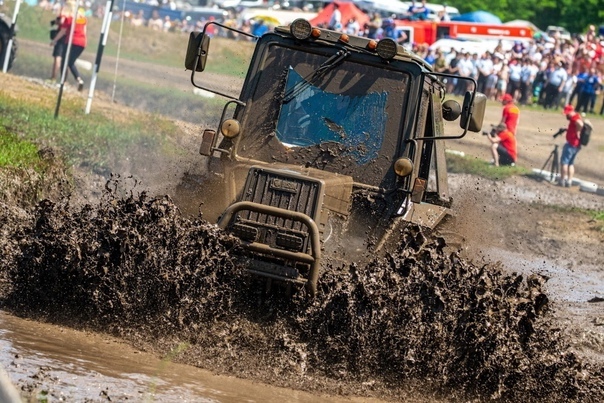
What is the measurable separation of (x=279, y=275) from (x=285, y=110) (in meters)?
1.81

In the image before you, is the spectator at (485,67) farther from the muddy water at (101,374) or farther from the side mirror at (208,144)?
the muddy water at (101,374)

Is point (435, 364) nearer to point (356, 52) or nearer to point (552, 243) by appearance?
point (356, 52)

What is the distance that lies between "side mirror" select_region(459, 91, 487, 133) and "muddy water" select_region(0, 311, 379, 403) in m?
2.07

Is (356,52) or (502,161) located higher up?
(356,52)

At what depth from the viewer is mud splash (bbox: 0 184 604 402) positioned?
6688mm

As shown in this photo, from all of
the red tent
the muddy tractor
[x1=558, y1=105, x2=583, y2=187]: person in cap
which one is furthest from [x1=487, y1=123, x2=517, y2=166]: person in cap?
the muddy tractor

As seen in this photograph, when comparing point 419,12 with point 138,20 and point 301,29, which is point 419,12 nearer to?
point 138,20

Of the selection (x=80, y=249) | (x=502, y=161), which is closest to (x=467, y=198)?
(x=80, y=249)

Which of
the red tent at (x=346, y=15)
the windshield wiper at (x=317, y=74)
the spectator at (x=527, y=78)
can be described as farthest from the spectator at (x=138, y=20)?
the windshield wiper at (x=317, y=74)

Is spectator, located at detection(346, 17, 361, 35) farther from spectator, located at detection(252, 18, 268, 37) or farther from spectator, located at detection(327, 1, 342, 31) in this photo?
spectator, located at detection(252, 18, 268, 37)

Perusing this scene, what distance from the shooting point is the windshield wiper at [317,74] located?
26.3 feet

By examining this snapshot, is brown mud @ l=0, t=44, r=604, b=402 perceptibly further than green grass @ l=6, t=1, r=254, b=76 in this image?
No

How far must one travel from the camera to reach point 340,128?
7.95m

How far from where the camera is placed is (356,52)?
8.09 metres
